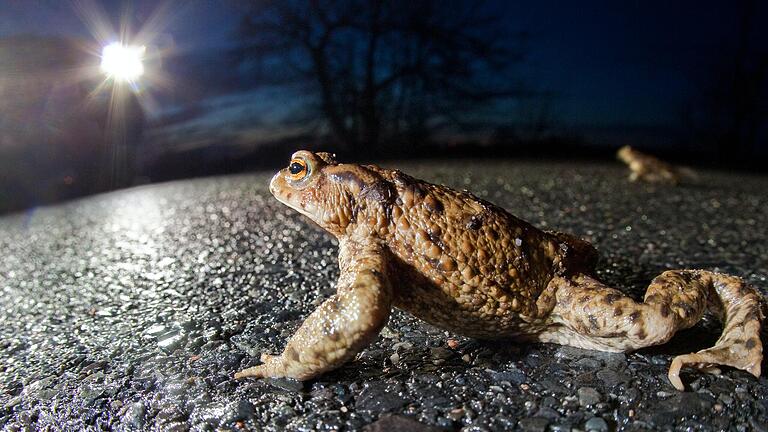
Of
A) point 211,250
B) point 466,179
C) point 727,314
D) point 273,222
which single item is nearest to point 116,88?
point 273,222

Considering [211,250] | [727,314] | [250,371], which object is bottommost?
[727,314]

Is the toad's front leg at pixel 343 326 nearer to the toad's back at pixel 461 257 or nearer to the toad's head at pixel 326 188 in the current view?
the toad's back at pixel 461 257

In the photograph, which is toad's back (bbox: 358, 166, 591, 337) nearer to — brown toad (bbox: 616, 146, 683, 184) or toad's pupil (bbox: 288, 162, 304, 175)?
toad's pupil (bbox: 288, 162, 304, 175)

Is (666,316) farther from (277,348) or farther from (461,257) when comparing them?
(277,348)

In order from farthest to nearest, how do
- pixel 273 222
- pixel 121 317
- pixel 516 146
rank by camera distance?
pixel 516 146 → pixel 273 222 → pixel 121 317

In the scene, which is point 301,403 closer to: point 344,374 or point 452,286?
point 344,374

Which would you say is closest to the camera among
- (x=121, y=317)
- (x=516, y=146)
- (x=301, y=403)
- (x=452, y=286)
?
(x=301, y=403)

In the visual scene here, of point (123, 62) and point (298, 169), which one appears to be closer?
point (298, 169)

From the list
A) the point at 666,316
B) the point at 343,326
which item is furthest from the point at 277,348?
the point at 666,316
